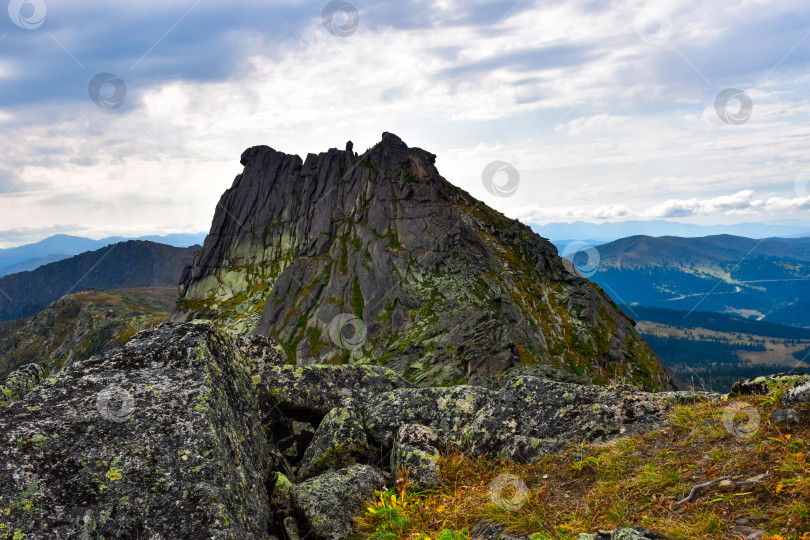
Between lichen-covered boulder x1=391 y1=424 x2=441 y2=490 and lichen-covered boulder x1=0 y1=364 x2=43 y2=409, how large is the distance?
338 inches

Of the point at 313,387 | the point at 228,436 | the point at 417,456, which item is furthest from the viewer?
the point at 313,387

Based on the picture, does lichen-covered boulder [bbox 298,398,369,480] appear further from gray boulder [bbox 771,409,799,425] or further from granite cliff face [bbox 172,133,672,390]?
granite cliff face [bbox 172,133,672,390]

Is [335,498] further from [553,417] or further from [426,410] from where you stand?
[553,417]

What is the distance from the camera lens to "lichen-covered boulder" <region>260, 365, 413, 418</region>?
1346cm

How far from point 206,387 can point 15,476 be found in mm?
3030

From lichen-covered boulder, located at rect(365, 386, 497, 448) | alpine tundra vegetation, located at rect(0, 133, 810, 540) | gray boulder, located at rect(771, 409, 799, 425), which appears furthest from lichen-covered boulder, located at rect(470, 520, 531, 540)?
gray boulder, located at rect(771, 409, 799, 425)

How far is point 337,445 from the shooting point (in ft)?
37.4

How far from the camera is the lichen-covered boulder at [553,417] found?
10508 mm

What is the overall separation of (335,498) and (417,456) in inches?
78.7

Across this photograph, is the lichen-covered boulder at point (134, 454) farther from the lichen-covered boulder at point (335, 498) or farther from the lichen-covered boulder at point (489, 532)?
the lichen-covered boulder at point (489, 532)

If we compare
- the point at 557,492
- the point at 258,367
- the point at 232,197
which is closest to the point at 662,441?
the point at 557,492

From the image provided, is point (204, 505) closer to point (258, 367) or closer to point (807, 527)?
point (258, 367)

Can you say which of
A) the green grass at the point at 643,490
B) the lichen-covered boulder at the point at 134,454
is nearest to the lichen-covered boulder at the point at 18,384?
the lichen-covered boulder at the point at 134,454

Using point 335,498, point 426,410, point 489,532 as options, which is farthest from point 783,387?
point 335,498
